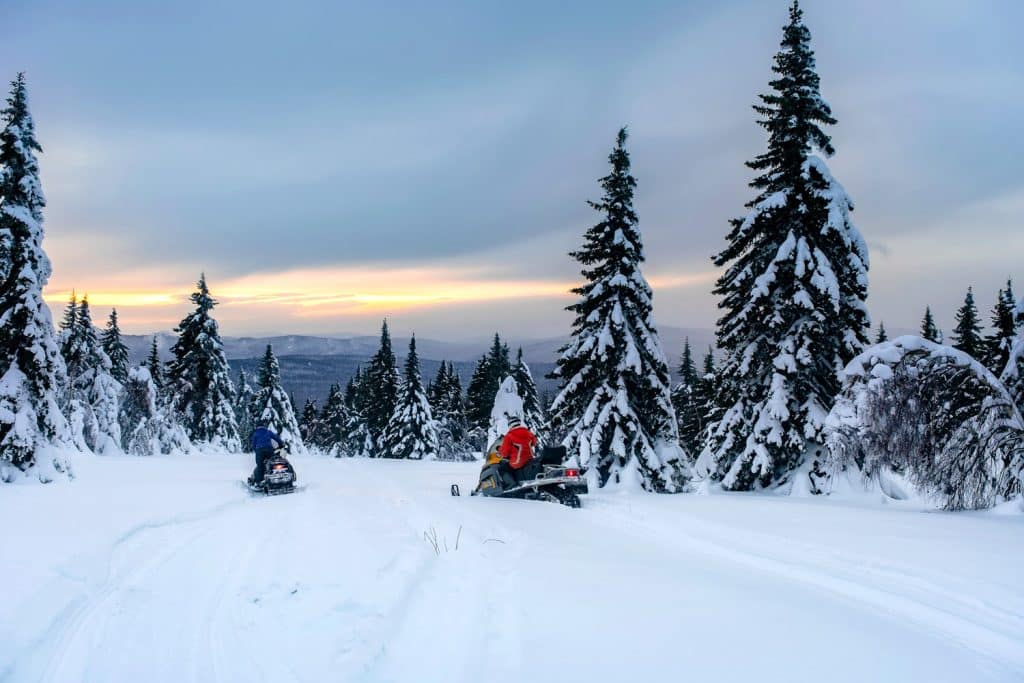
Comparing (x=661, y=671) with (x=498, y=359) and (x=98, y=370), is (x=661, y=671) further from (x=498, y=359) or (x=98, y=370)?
(x=498, y=359)

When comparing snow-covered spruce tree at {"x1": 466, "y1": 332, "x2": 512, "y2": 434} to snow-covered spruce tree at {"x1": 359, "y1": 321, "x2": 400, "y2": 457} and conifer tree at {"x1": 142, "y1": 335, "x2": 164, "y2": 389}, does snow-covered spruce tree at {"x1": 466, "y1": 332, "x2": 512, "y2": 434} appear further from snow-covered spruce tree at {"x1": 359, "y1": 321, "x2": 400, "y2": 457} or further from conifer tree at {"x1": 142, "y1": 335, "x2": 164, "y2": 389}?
conifer tree at {"x1": 142, "y1": 335, "x2": 164, "y2": 389}

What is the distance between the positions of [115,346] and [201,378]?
8.85m

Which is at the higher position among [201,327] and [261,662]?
[201,327]

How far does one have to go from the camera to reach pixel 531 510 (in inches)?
479

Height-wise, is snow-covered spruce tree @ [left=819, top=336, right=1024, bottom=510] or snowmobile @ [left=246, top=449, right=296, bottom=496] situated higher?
snow-covered spruce tree @ [left=819, top=336, right=1024, bottom=510]

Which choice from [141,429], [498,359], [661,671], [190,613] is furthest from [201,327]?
[661,671]

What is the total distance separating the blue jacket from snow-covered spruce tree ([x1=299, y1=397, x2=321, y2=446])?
59513 millimetres

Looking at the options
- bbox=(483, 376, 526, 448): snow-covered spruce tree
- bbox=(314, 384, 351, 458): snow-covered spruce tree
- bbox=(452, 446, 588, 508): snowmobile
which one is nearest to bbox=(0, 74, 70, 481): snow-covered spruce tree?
bbox=(452, 446, 588, 508): snowmobile

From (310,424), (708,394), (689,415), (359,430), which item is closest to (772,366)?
(708,394)

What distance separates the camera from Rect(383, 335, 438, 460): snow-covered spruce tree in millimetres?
46156

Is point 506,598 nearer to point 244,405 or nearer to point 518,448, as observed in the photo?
point 518,448

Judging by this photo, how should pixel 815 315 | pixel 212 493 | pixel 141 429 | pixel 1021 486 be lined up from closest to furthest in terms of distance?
pixel 1021 486 < pixel 212 493 < pixel 815 315 < pixel 141 429

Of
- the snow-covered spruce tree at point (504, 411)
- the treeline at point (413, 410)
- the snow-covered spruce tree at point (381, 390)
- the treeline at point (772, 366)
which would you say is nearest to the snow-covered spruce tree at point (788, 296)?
the treeline at point (772, 366)

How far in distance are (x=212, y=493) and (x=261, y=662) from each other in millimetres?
10845
